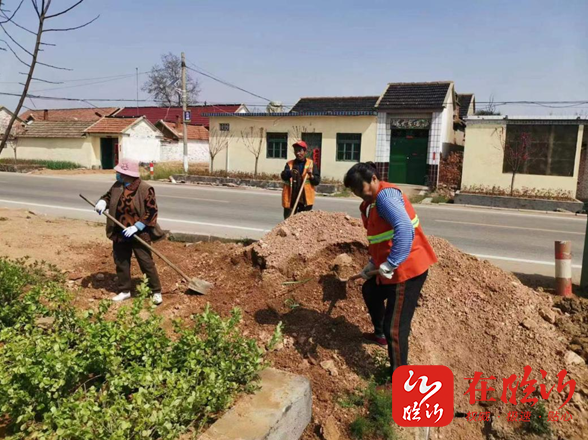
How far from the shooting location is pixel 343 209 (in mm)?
13953

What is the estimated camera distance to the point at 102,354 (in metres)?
2.75

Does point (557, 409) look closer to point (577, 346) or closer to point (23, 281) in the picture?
point (577, 346)

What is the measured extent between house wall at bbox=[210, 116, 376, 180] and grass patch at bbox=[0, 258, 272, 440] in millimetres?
18507

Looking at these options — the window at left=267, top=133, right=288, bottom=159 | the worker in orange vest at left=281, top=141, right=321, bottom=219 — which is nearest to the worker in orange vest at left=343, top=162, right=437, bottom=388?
the worker in orange vest at left=281, top=141, right=321, bottom=219

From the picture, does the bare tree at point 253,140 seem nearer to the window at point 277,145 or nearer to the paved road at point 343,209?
the window at point 277,145

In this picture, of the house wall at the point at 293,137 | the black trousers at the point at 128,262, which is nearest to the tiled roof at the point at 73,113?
the house wall at the point at 293,137

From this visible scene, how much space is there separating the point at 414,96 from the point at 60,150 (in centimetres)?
2237

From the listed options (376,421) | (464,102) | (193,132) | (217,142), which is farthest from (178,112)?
(376,421)

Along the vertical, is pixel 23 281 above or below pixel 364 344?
above

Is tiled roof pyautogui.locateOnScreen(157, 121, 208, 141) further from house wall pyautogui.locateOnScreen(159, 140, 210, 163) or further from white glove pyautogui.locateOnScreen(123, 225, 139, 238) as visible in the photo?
white glove pyautogui.locateOnScreen(123, 225, 139, 238)

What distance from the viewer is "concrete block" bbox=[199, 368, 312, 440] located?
244cm

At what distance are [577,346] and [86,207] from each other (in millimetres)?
11587

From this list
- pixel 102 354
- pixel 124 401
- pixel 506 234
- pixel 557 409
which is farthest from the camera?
pixel 506 234

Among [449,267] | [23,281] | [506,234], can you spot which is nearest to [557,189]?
[506,234]
